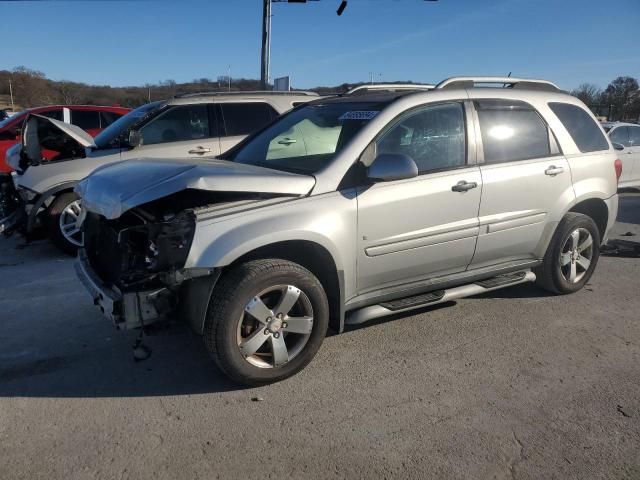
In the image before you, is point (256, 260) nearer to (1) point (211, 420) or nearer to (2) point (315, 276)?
(2) point (315, 276)

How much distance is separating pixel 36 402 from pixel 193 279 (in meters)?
1.23

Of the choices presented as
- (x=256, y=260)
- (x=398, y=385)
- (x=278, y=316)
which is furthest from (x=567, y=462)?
(x=256, y=260)

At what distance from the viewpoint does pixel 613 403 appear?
320cm

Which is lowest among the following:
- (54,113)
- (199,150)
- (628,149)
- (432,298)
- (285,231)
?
(432,298)

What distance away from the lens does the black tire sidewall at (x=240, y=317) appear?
310cm

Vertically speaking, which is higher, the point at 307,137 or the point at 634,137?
the point at 307,137

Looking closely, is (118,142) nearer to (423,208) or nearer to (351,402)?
(423,208)

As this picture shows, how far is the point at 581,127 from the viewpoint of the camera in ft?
16.1

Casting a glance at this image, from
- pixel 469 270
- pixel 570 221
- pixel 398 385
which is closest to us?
pixel 398 385

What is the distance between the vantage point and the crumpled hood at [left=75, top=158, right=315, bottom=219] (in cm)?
309

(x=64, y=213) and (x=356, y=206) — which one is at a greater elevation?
(x=356, y=206)

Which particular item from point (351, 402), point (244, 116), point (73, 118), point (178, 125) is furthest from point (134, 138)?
point (73, 118)

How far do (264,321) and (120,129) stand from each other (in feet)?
16.3

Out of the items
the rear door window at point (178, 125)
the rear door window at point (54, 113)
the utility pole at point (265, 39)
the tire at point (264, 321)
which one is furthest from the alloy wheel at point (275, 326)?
the utility pole at point (265, 39)
